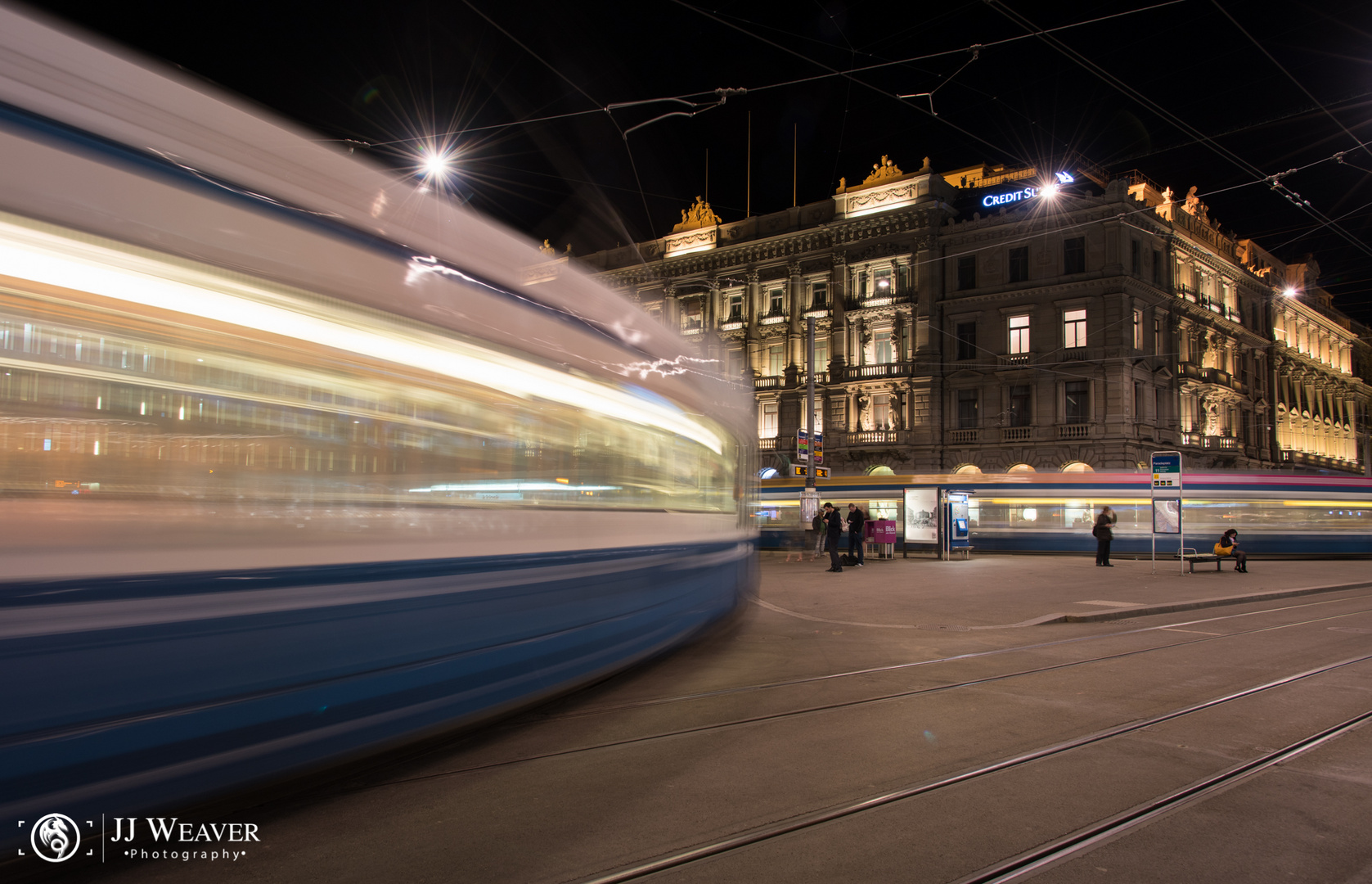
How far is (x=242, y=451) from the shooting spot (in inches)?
150

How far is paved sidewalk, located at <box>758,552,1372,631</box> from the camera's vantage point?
11.9 meters

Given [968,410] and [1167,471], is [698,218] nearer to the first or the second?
[968,410]

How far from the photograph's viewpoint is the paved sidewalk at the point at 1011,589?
11883 millimetres

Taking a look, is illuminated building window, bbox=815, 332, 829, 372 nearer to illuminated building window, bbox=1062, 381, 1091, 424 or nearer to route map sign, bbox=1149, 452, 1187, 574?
illuminated building window, bbox=1062, 381, 1091, 424

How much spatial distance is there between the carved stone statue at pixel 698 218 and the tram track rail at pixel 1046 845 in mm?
44395

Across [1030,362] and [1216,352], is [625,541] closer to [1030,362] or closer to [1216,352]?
[1030,362]

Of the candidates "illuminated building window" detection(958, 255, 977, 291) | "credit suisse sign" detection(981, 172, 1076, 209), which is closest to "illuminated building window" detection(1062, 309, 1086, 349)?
"illuminated building window" detection(958, 255, 977, 291)

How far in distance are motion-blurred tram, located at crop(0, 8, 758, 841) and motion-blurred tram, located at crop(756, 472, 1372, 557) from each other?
917 inches

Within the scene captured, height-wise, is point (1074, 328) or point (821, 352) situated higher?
point (1074, 328)

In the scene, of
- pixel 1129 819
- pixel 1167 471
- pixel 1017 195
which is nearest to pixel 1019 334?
pixel 1017 195

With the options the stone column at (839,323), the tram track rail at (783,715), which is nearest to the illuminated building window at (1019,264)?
the stone column at (839,323)

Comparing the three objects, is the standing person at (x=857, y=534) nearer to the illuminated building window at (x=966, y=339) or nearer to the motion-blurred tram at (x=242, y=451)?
the motion-blurred tram at (x=242, y=451)

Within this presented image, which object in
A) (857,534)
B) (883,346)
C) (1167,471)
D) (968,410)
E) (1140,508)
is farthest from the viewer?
(883,346)

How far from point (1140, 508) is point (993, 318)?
1472 centimetres
